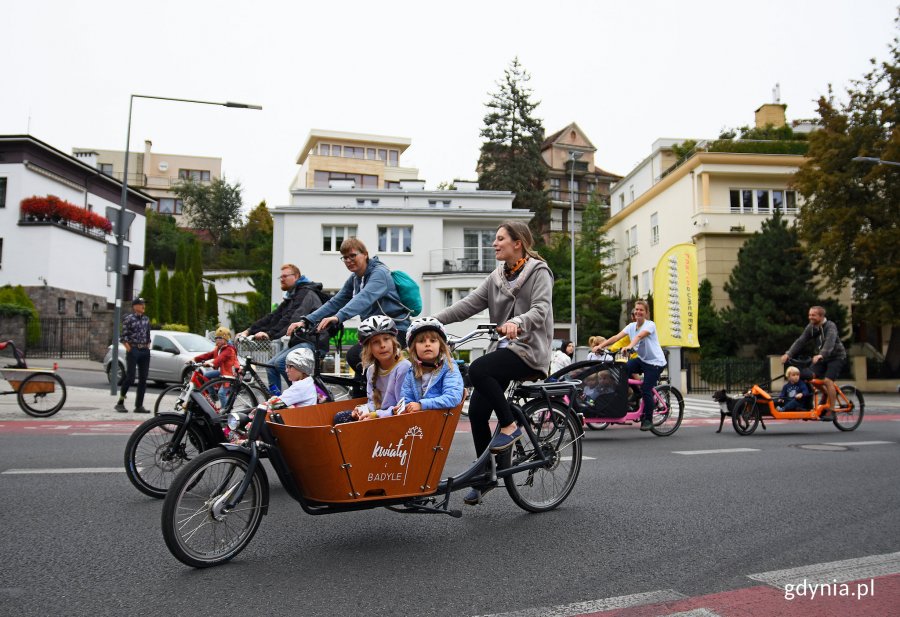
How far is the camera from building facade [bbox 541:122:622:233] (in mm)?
71375

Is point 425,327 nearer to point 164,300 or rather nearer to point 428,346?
point 428,346

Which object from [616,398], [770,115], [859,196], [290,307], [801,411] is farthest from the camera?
[770,115]

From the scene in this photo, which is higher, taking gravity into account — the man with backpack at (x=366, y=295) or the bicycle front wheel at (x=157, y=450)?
the man with backpack at (x=366, y=295)

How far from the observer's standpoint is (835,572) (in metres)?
4.07

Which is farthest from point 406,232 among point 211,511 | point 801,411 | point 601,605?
point 601,605

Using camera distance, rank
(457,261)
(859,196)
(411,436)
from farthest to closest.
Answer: (457,261)
(859,196)
(411,436)

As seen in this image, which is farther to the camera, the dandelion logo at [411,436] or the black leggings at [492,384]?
the black leggings at [492,384]

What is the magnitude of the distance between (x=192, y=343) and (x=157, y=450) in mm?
15662

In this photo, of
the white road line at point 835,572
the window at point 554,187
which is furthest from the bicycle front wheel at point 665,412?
the window at point 554,187

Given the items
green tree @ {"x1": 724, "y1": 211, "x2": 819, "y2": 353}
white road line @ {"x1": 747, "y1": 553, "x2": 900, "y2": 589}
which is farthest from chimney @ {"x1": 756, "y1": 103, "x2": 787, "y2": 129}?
white road line @ {"x1": 747, "y1": 553, "x2": 900, "y2": 589}

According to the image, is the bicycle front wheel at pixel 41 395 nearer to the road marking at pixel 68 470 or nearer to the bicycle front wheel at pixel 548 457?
the road marking at pixel 68 470

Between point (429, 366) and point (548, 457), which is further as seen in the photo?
point (548, 457)

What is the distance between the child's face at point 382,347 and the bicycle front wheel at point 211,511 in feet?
3.51

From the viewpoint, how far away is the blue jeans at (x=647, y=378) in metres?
10.8
